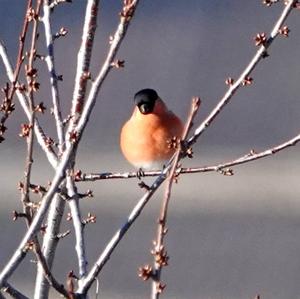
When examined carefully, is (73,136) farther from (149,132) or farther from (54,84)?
(149,132)

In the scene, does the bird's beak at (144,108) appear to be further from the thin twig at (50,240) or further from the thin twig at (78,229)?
the thin twig at (78,229)

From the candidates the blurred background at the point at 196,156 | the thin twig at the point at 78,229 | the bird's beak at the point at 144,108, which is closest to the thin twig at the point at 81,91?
the thin twig at the point at 78,229

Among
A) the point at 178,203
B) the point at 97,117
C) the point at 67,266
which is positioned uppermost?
the point at 97,117

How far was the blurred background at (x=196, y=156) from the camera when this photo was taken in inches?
204

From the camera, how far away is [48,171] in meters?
5.81

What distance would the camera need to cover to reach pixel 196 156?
19.5ft

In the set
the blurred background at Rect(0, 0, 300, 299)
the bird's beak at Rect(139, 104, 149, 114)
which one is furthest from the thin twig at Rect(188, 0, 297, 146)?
the blurred background at Rect(0, 0, 300, 299)

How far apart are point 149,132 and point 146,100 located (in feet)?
0.66

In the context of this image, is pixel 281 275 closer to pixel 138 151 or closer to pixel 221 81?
pixel 221 81

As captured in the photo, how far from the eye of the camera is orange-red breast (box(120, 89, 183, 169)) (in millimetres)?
2828

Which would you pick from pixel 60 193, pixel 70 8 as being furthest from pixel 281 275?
pixel 60 193

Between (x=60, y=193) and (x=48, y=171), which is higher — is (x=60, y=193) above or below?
below

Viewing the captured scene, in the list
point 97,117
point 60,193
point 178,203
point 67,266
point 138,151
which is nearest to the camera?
point 60,193

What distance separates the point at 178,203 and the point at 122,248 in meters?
0.59
